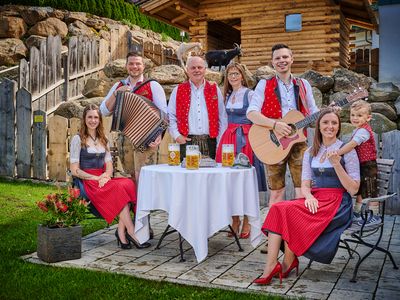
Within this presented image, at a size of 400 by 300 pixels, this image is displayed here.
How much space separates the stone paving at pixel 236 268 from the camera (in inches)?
169

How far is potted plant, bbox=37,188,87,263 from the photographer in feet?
16.6

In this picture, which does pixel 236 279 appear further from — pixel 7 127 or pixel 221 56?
pixel 221 56

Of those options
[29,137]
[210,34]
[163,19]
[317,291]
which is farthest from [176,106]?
[210,34]

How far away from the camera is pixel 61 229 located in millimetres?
5102

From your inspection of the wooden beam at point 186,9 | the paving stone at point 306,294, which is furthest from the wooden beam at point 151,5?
the paving stone at point 306,294

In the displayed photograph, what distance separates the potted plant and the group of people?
19.1 inches

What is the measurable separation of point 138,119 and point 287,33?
11.6 meters

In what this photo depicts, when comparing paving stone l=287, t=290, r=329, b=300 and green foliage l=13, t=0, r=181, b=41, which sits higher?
green foliage l=13, t=0, r=181, b=41

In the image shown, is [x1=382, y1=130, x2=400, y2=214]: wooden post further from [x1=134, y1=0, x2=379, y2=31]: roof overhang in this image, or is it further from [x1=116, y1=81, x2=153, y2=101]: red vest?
[x1=134, y1=0, x2=379, y2=31]: roof overhang

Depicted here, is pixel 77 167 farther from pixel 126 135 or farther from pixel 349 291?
pixel 349 291

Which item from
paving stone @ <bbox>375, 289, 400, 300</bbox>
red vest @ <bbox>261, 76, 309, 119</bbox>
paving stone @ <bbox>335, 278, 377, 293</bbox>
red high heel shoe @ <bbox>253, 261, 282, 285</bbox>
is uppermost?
red vest @ <bbox>261, 76, 309, 119</bbox>

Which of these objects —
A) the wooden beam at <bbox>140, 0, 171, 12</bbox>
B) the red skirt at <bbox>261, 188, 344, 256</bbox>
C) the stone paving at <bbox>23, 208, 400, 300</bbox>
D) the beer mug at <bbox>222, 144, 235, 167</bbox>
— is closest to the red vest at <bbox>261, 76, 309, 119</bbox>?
the beer mug at <bbox>222, 144, 235, 167</bbox>

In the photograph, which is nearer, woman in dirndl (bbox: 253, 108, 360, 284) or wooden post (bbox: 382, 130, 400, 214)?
woman in dirndl (bbox: 253, 108, 360, 284)

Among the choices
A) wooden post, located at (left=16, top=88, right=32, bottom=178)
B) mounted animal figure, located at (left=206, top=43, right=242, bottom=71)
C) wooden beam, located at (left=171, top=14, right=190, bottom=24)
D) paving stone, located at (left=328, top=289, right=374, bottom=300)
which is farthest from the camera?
wooden beam, located at (left=171, top=14, right=190, bottom=24)
